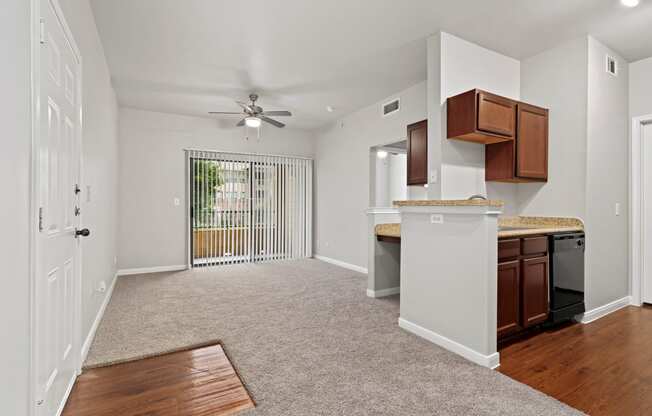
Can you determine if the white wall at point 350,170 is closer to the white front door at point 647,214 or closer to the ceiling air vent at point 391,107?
the ceiling air vent at point 391,107

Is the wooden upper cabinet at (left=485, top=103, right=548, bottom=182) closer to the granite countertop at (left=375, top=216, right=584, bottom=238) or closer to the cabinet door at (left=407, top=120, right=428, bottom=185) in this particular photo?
the granite countertop at (left=375, top=216, right=584, bottom=238)

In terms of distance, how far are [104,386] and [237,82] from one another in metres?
3.56

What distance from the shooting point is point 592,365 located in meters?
2.21

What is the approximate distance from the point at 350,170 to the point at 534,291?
11.9 ft

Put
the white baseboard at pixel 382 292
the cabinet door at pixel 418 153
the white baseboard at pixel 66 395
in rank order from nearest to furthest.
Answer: the white baseboard at pixel 66 395 < the cabinet door at pixel 418 153 < the white baseboard at pixel 382 292

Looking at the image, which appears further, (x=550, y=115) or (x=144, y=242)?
(x=144, y=242)

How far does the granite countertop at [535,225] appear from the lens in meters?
2.81

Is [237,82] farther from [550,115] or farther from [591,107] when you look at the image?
[591,107]

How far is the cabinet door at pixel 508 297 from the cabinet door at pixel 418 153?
141cm

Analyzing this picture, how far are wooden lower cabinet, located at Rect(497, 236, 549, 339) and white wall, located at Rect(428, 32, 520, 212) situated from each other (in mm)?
806

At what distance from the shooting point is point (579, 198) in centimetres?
311

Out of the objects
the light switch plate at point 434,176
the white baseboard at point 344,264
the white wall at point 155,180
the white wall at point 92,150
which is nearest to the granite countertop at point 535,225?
the light switch plate at point 434,176

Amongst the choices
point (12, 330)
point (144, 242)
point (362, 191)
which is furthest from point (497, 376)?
point (144, 242)

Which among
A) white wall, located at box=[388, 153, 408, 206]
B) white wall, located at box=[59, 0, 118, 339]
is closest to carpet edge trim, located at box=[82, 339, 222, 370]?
white wall, located at box=[59, 0, 118, 339]
